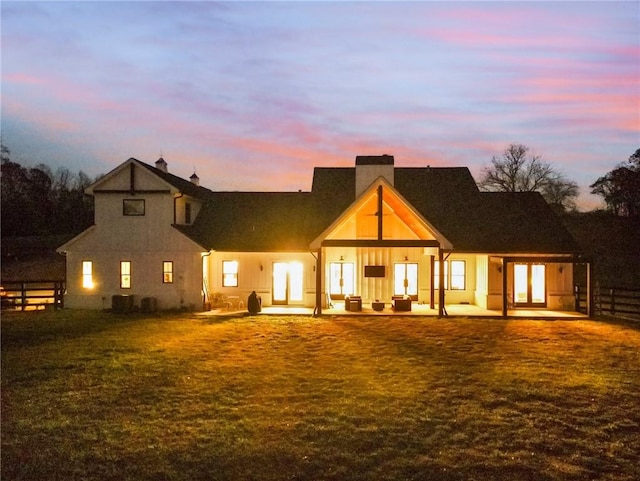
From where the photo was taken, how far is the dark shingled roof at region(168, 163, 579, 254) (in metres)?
24.1

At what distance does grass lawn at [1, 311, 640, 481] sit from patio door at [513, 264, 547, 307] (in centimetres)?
668

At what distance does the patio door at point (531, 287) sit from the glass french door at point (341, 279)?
294 inches

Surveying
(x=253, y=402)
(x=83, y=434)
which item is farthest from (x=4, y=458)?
(x=253, y=402)

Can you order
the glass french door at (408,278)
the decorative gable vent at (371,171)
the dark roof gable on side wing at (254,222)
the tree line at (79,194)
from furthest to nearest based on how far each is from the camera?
the tree line at (79,194)
the decorative gable vent at (371,171)
the glass french door at (408,278)
the dark roof gable on side wing at (254,222)

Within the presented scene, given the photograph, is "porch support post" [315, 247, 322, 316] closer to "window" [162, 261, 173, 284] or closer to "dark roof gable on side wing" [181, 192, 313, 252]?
"dark roof gable on side wing" [181, 192, 313, 252]

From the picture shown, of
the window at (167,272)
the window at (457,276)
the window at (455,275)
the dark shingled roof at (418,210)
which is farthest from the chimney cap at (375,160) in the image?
the window at (167,272)

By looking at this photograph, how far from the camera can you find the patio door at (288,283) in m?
24.2

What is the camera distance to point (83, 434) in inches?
319

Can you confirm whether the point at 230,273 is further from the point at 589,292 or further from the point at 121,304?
the point at 589,292

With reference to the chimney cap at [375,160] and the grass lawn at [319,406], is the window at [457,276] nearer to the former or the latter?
the chimney cap at [375,160]

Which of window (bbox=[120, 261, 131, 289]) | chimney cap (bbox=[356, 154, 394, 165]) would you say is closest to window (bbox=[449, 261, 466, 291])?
chimney cap (bbox=[356, 154, 394, 165])

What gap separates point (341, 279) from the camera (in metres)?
25.2

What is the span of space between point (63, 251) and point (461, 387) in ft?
64.5

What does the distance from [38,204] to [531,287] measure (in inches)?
2332
